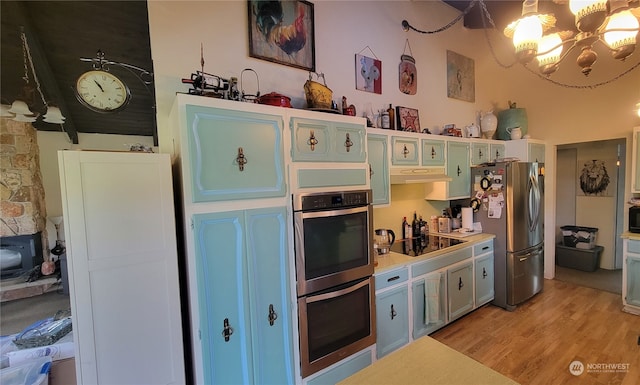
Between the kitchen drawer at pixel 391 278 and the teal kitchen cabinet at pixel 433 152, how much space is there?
122 centimetres

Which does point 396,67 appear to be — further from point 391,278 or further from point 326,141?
point 391,278

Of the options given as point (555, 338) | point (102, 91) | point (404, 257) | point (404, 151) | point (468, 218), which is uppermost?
point (102, 91)

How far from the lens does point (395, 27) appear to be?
10.6 ft

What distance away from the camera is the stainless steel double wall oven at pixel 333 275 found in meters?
1.85

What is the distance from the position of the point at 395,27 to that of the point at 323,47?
114cm

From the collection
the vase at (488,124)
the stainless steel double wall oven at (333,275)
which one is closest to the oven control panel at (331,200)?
the stainless steel double wall oven at (333,275)

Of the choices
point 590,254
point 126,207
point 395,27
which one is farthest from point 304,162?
point 590,254

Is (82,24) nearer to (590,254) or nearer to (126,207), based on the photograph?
(126,207)

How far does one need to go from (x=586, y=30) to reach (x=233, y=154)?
2041mm

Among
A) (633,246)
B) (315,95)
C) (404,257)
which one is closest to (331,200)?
(315,95)

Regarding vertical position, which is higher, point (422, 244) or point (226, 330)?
point (422, 244)

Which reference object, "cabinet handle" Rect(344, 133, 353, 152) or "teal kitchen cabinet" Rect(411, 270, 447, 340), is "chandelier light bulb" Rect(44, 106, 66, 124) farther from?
"teal kitchen cabinet" Rect(411, 270, 447, 340)

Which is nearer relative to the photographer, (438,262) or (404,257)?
(404,257)

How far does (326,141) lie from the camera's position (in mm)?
1990
